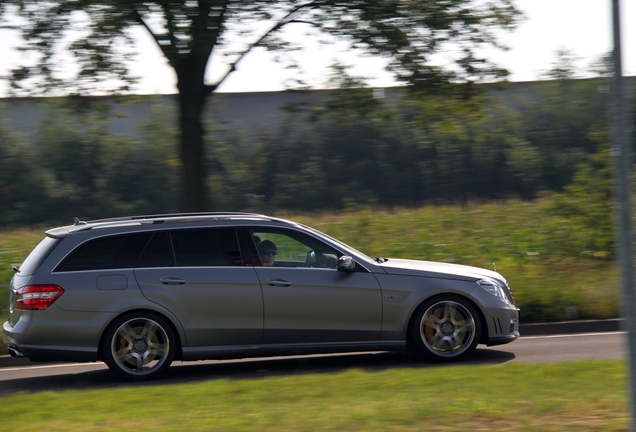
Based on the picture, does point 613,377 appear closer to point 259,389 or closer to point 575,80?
point 259,389

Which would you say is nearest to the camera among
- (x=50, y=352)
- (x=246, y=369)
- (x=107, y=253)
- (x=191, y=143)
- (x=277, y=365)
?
(x=50, y=352)

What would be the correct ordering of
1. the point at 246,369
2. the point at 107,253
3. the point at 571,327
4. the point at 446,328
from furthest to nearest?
the point at 571,327
the point at 246,369
the point at 446,328
the point at 107,253

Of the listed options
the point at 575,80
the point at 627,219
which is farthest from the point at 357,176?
the point at 627,219

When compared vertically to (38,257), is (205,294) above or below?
below

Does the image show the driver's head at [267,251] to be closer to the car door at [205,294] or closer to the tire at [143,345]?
the car door at [205,294]

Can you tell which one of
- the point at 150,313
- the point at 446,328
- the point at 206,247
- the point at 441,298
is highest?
the point at 206,247

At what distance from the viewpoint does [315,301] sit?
7.54 metres

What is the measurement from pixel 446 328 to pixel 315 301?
1447mm

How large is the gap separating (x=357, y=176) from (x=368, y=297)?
19.4m

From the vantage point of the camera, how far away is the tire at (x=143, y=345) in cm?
734

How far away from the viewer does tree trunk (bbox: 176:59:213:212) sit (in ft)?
36.6

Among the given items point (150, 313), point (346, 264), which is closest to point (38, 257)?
point (150, 313)

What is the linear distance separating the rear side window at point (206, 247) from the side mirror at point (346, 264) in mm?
1043

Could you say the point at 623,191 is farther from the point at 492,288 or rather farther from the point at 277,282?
the point at 277,282
